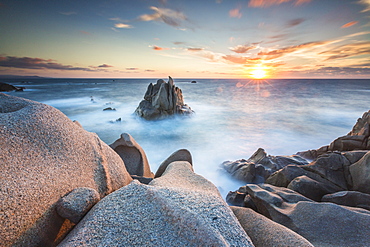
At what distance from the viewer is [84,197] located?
209 centimetres

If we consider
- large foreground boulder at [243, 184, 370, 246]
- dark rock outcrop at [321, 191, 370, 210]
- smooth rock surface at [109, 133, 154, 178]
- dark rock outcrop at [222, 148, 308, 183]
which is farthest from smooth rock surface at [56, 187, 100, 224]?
dark rock outcrop at [222, 148, 308, 183]

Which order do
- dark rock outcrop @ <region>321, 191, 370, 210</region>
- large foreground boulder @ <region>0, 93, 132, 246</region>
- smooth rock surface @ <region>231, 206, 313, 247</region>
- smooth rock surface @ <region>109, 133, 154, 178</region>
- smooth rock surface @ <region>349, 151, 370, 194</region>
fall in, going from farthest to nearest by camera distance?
smooth rock surface @ <region>109, 133, 154, 178</region> < smooth rock surface @ <region>349, 151, 370, 194</region> < dark rock outcrop @ <region>321, 191, 370, 210</region> < smooth rock surface @ <region>231, 206, 313, 247</region> < large foreground boulder @ <region>0, 93, 132, 246</region>

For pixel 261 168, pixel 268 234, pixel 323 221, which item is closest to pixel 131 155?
pixel 268 234

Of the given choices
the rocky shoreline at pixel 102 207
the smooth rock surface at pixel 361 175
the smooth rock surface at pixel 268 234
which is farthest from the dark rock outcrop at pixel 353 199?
the smooth rock surface at pixel 268 234

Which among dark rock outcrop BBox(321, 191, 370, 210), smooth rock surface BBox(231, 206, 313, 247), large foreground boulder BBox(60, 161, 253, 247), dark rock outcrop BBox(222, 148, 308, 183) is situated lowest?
dark rock outcrop BBox(222, 148, 308, 183)

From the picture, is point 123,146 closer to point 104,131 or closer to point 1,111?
point 1,111

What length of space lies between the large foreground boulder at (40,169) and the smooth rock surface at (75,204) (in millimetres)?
86

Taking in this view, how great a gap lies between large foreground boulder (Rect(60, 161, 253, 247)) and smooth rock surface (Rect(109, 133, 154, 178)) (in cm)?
277

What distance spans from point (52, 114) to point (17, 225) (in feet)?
5.27

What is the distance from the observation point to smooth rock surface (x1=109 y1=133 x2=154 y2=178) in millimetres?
4906

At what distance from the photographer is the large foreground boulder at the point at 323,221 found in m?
2.73

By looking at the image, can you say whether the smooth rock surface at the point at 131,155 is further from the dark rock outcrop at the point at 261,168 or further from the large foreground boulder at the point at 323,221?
the dark rock outcrop at the point at 261,168

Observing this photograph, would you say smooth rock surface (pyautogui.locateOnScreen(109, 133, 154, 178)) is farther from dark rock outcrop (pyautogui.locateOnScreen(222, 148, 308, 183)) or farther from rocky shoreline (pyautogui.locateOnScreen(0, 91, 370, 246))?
dark rock outcrop (pyautogui.locateOnScreen(222, 148, 308, 183))

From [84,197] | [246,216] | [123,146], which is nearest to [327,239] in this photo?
[246,216]
